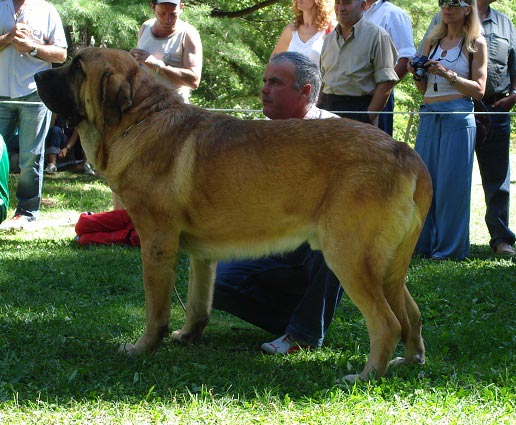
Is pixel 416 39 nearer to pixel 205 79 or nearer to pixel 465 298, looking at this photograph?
pixel 205 79

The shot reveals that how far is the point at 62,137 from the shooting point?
45.7 feet

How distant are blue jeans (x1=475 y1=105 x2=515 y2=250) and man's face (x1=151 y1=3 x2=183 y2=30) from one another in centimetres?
336

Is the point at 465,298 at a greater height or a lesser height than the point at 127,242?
greater

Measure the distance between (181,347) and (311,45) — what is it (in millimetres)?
3957

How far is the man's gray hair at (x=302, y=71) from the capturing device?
470 cm

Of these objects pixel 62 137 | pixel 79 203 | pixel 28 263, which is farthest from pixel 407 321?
pixel 62 137

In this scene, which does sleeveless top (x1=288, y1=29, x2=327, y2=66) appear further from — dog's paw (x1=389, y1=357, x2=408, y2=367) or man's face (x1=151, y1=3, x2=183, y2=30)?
dog's paw (x1=389, y1=357, x2=408, y2=367)

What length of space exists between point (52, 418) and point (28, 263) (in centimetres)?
327

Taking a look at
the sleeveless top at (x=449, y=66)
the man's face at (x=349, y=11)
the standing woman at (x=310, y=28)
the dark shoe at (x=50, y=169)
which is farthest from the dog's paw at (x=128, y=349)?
the dark shoe at (x=50, y=169)

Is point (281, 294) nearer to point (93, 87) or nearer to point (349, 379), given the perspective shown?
point (349, 379)

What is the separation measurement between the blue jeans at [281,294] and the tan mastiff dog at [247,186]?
0.50 meters

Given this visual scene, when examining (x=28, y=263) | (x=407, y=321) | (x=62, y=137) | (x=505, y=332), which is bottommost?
(x=62, y=137)

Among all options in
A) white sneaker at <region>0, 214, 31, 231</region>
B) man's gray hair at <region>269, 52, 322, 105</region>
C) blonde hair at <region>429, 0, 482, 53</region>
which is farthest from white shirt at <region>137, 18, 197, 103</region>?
man's gray hair at <region>269, 52, 322, 105</region>

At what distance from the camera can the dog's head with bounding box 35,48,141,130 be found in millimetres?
4211
